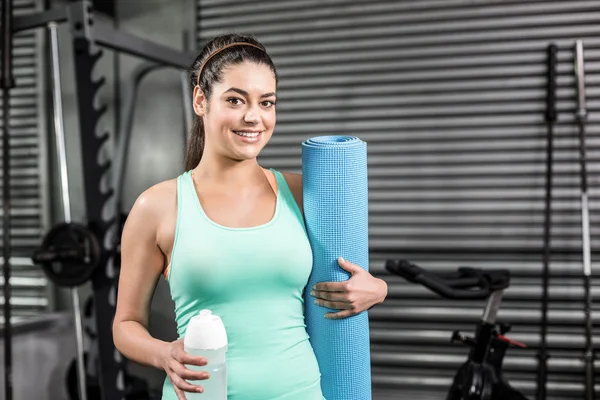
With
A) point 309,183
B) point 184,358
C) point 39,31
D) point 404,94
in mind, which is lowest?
point 184,358

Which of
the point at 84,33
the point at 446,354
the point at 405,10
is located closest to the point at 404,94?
the point at 405,10

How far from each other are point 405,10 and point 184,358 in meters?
2.96

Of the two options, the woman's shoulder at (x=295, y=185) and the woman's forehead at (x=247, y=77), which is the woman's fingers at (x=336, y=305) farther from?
the woman's forehead at (x=247, y=77)

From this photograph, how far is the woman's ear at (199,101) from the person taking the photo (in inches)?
47.6

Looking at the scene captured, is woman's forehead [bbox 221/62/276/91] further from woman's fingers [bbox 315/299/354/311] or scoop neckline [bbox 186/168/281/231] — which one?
woman's fingers [bbox 315/299/354/311]

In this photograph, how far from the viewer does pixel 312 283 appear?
120 centimetres

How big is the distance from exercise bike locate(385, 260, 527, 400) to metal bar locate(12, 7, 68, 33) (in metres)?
2.03

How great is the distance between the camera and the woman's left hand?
45.8 inches

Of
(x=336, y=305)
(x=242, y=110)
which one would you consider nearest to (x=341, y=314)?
(x=336, y=305)

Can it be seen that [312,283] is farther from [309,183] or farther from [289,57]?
[289,57]

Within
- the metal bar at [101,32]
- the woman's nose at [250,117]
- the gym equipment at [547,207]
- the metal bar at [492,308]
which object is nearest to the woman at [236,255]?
the woman's nose at [250,117]

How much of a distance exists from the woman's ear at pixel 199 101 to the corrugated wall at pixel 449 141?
2.28 metres

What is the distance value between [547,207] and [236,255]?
2.48 m

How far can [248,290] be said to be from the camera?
1.10 metres
